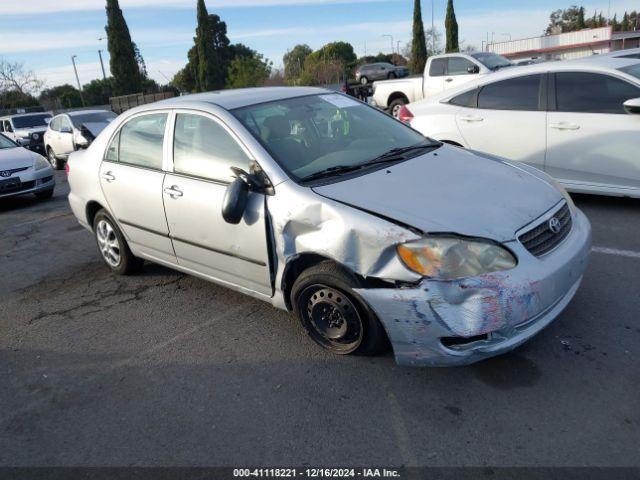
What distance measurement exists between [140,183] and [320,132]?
1.51 metres

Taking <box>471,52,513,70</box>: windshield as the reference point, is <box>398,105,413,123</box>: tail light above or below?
below

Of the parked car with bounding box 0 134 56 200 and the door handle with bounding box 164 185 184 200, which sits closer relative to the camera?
the door handle with bounding box 164 185 184 200

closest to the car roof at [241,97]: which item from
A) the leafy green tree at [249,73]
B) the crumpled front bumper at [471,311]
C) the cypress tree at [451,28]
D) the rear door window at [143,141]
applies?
the rear door window at [143,141]

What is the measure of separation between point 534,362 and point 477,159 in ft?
4.87

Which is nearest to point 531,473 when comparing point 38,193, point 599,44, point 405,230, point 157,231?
point 405,230

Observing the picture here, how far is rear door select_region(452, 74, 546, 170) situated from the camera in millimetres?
5867

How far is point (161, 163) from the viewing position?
412 centimetres

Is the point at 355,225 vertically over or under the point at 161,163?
under

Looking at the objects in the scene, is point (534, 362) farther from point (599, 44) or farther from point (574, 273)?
point (599, 44)

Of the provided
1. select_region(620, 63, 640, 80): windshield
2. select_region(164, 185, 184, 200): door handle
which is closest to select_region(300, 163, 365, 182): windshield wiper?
select_region(164, 185, 184, 200): door handle

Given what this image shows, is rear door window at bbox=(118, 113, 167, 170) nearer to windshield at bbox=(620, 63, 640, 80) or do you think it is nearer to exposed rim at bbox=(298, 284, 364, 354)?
exposed rim at bbox=(298, 284, 364, 354)

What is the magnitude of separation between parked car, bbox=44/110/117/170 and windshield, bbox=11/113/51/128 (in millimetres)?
5013

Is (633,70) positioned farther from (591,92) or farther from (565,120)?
(565,120)

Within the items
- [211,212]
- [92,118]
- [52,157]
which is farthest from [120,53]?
[211,212]
